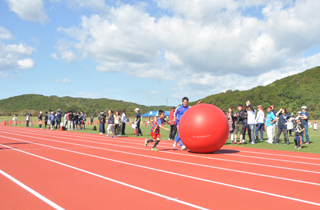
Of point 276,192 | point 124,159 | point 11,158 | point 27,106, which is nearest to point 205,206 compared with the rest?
point 276,192

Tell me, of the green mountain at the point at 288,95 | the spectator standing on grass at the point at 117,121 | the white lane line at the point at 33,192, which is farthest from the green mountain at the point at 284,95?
the white lane line at the point at 33,192

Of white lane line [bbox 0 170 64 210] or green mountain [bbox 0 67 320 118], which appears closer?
white lane line [bbox 0 170 64 210]

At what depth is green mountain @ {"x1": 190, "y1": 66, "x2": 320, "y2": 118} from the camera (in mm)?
66938

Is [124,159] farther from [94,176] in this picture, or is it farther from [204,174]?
[204,174]

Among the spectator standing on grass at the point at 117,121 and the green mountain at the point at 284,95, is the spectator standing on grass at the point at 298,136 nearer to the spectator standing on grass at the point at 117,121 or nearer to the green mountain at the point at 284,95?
the spectator standing on grass at the point at 117,121

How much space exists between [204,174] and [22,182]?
4065 millimetres

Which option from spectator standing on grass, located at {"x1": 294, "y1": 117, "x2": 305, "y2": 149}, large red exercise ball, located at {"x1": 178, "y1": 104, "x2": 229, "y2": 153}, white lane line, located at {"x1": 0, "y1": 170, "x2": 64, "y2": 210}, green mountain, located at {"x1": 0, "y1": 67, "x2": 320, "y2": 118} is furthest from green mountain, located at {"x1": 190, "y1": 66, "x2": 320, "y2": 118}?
white lane line, located at {"x1": 0, "y1": 170, "x2": 64, "y2": 210}

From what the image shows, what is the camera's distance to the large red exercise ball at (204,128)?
30.9ft

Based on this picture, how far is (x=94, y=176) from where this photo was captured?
21.3ft

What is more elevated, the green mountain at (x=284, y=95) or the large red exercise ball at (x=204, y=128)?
the green mountain at (x=284, y=95)

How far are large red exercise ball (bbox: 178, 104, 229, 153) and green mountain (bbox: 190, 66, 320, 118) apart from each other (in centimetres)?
5415

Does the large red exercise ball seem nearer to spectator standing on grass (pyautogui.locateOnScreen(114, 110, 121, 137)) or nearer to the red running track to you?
the red running track

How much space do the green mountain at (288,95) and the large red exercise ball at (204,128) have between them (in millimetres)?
54145

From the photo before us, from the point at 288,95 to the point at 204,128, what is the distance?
7219 cm
